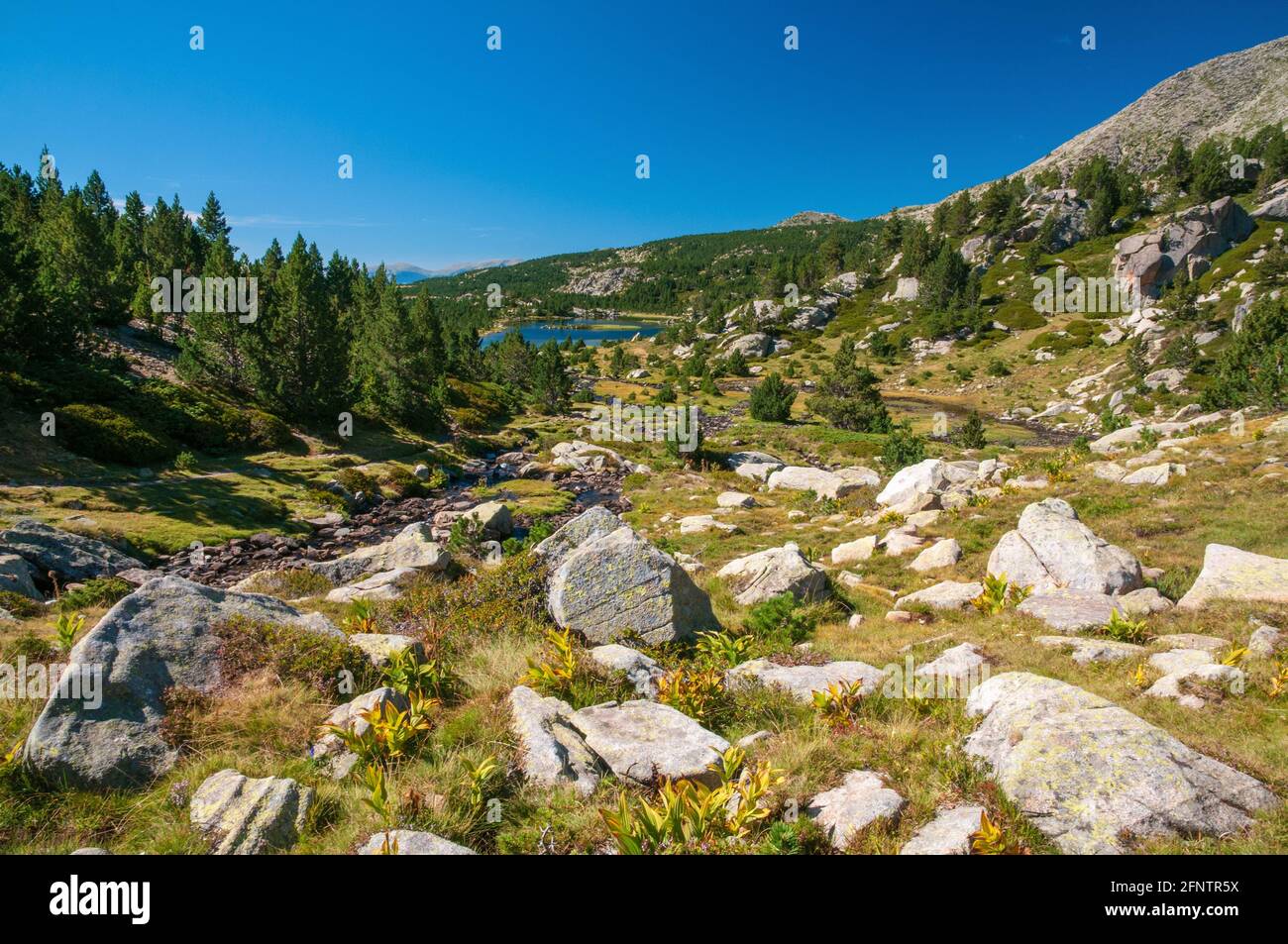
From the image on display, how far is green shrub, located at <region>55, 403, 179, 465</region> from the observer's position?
29.1 metres

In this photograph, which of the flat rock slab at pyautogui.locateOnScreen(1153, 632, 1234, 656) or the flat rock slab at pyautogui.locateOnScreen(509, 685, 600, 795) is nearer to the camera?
the flat rock slab at pyautogui.locateOnScreen(509, 685, 600, 795)

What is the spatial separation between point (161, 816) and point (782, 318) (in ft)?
421

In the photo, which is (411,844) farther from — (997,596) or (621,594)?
(997,596)

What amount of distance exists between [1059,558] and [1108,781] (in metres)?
10.6

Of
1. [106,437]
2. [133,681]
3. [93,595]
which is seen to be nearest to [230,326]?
[106,437]

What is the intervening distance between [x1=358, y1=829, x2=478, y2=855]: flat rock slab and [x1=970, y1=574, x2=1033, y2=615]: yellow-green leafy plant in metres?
13.1

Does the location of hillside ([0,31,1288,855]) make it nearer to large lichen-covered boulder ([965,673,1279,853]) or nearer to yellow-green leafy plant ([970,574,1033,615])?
large lichen-covered boulder ([965,673,1279,853])

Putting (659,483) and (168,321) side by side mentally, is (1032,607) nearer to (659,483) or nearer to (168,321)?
(659,483)

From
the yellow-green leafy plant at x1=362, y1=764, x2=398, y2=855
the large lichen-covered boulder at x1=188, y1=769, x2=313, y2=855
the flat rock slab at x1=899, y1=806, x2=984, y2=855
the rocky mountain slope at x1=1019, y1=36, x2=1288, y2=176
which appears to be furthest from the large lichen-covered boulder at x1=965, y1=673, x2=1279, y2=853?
the rocky mountain slope at x1=1019, y1=36, x2=1288, y2=176

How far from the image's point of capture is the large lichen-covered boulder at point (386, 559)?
19734mm

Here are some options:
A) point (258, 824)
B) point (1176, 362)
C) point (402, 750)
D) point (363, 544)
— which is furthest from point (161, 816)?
point (1176, 362)

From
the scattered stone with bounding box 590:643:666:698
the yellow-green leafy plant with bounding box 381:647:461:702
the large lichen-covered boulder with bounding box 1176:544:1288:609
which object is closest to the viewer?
the yellow-green leafy plant with bounding box 381:647:461:702

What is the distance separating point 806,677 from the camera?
31.3 ft

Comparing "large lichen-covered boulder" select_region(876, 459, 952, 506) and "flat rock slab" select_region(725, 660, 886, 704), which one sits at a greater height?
"large lichen-covered boulder" select_region(876, 459, 952, 506)
